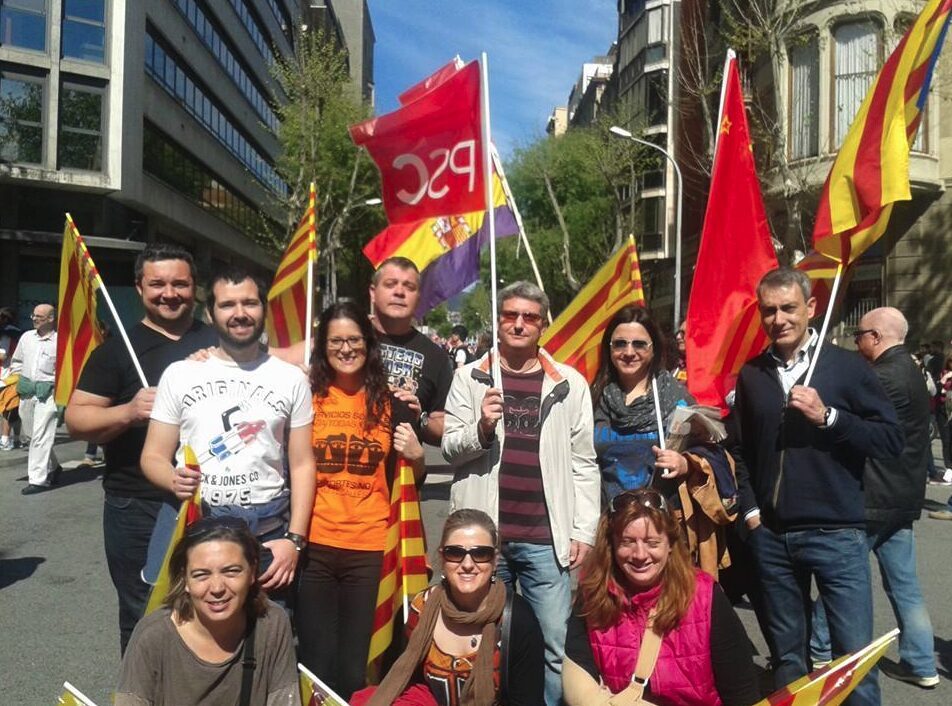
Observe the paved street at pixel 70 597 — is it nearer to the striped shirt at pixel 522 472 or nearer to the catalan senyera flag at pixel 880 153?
the striped shirt at pixel 522 472

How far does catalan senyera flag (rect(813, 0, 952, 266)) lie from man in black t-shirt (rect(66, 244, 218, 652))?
9.39ft

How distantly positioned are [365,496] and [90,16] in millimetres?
24478

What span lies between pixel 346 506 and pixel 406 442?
1.10 feet

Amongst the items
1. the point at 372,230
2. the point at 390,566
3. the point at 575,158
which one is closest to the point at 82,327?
the point at 390,566

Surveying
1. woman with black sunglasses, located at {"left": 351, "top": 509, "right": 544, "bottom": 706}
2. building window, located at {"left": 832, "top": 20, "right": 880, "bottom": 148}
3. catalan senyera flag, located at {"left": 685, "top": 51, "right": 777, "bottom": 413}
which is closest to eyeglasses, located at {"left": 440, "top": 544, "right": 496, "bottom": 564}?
woman with black sunglasses, located at {"left": 351, "top": 509, "right": 544, "bottom": 706}

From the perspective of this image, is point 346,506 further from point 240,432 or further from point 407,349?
point 407,349

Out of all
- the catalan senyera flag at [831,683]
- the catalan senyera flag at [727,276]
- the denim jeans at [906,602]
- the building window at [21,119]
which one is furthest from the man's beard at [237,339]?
the building window at [21,119]

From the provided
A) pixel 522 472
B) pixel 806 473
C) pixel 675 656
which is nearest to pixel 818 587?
pixel 806 473

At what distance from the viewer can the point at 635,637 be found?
308 centimetres

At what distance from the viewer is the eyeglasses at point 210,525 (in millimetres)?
2996

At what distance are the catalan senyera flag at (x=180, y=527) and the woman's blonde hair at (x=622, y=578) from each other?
53.5 inches

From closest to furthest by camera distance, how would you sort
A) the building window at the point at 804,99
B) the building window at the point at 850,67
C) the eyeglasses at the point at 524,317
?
the eyeglasses at the point at 524,317, the building window at the point at 850,67, the building window at the point at 804,99

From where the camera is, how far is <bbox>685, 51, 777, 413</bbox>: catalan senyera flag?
4.63m

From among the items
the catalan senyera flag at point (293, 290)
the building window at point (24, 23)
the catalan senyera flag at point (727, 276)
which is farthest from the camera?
the building window at point (24, 23)
